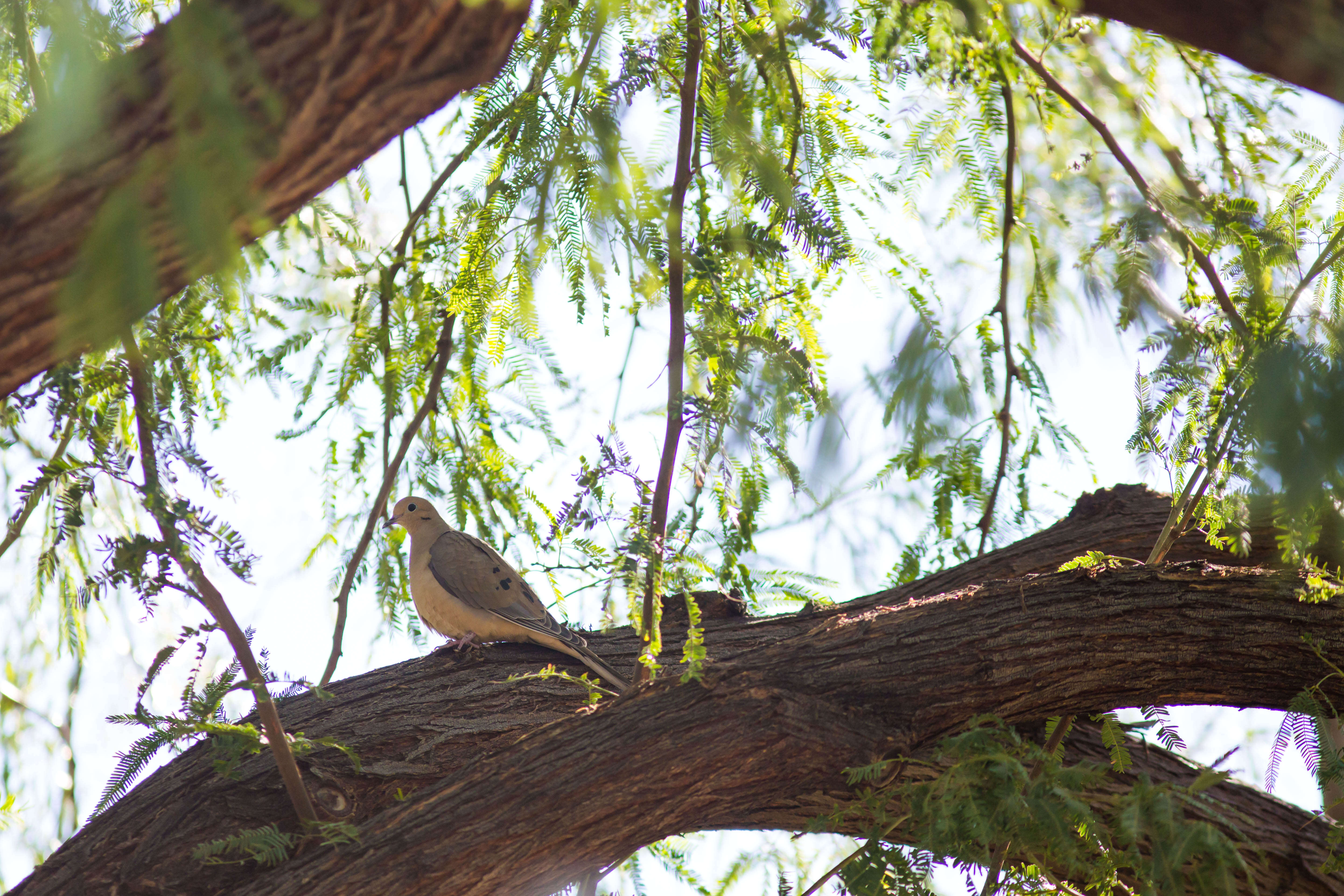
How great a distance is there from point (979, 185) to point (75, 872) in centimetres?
305

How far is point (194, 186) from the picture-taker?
4.68 feet

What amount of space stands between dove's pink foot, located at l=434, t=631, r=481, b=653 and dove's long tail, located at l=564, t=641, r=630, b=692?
0.41 meters

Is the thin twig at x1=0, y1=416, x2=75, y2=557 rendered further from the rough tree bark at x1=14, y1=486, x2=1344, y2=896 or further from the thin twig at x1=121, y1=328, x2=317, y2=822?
the rough tree bark at x1=14, y1=486, x2=1344, y2=896

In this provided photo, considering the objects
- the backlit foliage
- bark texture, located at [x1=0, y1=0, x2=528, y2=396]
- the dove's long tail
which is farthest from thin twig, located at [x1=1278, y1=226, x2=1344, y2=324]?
the dove's long tail

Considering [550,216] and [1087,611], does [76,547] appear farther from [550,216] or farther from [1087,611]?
[1087,611]

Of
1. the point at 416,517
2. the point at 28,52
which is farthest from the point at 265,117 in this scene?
the point at 416,517

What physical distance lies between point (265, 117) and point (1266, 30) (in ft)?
4.98

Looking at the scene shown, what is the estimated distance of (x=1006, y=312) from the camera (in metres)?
2.94

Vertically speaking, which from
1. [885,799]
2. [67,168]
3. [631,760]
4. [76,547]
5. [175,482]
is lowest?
[885,799]

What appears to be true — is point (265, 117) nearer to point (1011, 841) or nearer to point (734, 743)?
point (734, 743)

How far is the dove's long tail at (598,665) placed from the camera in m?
3.23

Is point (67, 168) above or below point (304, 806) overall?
above

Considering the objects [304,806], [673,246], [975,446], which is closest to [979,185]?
[975,446]

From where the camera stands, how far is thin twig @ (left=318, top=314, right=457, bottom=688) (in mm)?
3014
